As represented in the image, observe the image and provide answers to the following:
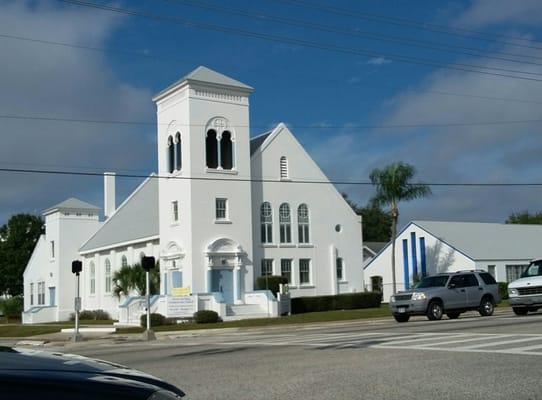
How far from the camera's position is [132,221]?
53062 millimetres

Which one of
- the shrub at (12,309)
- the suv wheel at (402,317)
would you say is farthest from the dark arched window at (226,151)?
the shrub at (12,309)

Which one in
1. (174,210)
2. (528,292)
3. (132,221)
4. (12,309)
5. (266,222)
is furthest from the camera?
(12,309)

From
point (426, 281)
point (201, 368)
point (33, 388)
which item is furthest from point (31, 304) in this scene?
point (33, 388)

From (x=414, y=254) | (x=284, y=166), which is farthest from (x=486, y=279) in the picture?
(x=414, y=254)

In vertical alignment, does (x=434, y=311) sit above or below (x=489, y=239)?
below

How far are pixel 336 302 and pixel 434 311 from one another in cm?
1613

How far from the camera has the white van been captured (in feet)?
92.1

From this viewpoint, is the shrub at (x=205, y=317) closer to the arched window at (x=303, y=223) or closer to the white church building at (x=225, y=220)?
the white church building at (x=225, y=220)

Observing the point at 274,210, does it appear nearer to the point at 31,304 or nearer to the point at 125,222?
the point at 125,222

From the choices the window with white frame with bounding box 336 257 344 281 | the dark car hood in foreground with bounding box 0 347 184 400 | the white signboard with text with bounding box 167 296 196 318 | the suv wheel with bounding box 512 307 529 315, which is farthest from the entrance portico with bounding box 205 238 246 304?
the dark car hood in foreground with bounding box 0 347 184 400

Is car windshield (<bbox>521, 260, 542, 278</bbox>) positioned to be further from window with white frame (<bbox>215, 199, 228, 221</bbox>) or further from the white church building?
window with white frame (<bbox>215, 199, 228, 221</bbox>)

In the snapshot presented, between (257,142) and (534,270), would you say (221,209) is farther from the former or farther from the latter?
(534,270)

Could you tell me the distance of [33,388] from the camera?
3324 mm

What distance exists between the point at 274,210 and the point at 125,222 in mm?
12565
